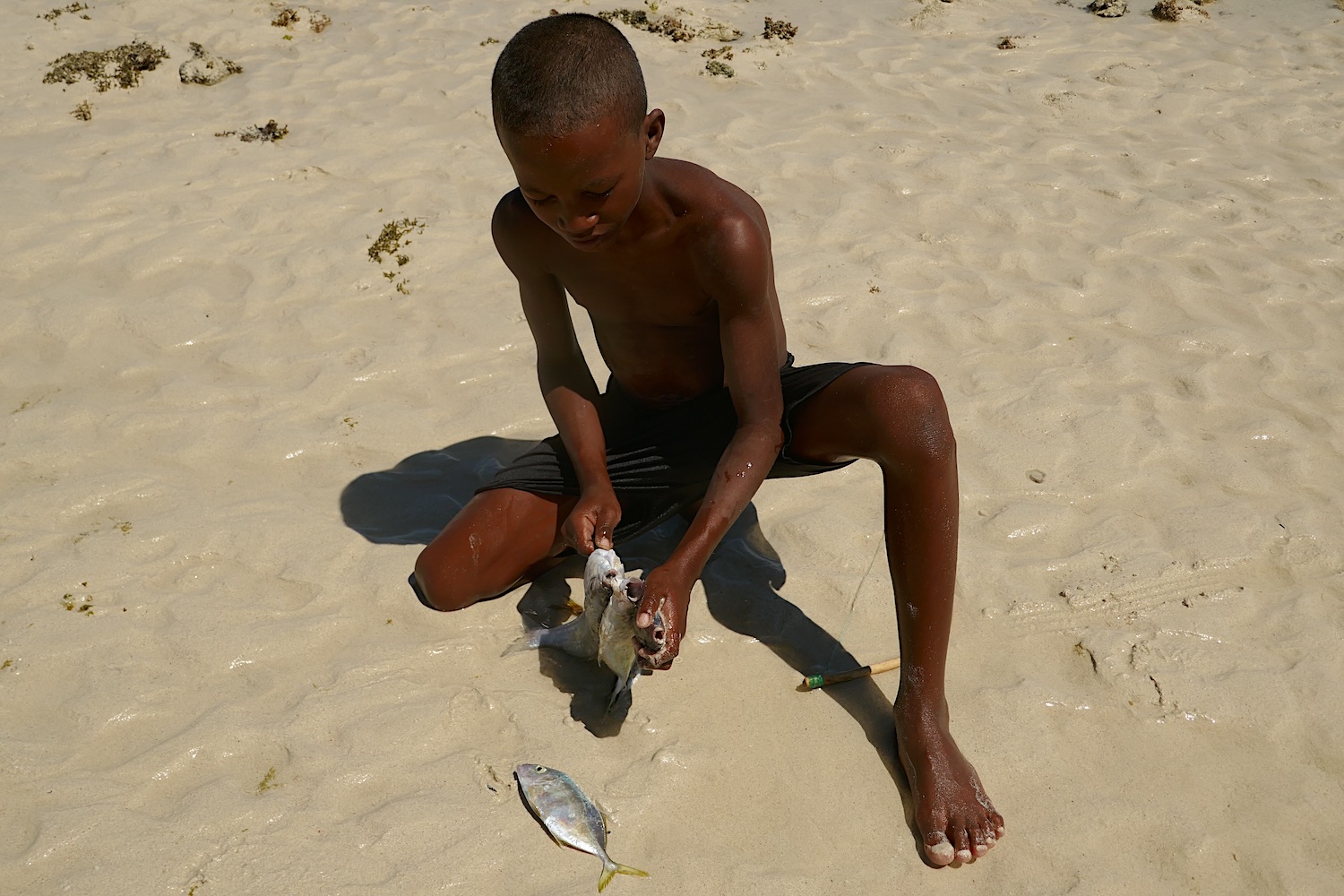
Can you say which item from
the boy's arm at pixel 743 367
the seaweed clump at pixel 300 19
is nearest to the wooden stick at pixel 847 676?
the boy's arm at pixel 743 367

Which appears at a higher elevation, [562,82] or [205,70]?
[562,82]

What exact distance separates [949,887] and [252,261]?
3.56 m

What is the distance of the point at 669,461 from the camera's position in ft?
8.64

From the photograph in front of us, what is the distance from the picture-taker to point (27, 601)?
258cm

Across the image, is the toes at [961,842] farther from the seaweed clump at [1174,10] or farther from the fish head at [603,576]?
the seaweed clump at [1174,10]

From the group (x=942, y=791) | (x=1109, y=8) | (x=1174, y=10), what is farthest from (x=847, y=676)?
(x=1174, y=10)

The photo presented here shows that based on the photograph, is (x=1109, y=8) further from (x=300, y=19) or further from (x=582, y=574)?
(x=582, y=574)

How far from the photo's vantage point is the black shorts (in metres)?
2.61

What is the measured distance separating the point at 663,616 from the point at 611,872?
0.51 metres

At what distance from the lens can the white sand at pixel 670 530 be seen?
2143mm

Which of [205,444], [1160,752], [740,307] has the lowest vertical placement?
[1160,752]

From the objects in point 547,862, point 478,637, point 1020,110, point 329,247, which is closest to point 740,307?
point 478,637

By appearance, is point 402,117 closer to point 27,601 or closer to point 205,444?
point 205,444

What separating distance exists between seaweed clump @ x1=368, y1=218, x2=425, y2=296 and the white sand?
0.06 metres
